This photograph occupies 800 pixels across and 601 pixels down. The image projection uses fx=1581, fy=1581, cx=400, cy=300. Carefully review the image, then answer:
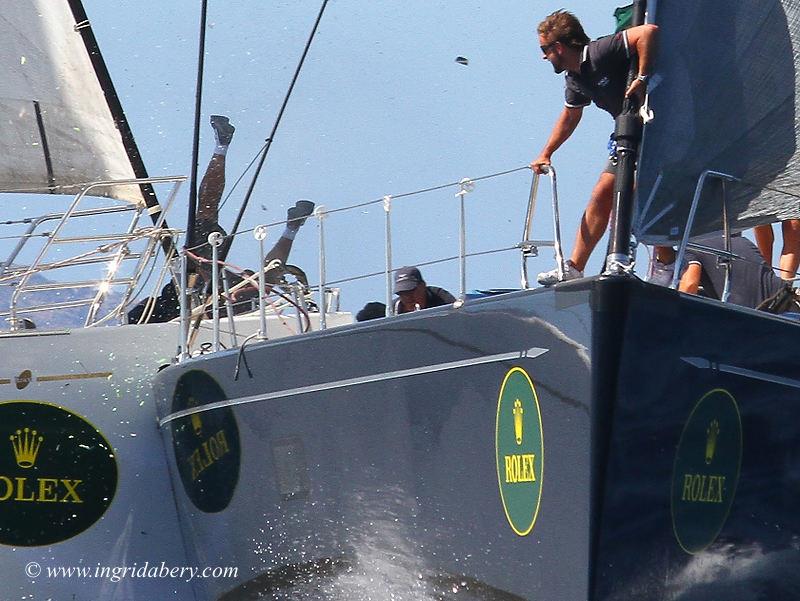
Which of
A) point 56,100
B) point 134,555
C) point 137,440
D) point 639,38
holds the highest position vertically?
point 56,100

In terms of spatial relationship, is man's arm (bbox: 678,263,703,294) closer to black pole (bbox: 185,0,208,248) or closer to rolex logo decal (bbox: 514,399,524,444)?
rolex logo decal (bbox: 514,399,524,444)

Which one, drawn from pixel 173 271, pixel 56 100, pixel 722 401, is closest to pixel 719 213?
pixel 722 401

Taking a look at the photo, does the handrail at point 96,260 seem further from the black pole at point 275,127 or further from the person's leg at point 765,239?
the person's leg at point 765,239

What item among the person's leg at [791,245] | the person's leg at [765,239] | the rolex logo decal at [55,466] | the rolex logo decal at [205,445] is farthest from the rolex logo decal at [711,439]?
the rolex logo decal at [55,466]

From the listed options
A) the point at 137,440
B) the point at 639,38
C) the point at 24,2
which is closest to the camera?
the point at 639,38

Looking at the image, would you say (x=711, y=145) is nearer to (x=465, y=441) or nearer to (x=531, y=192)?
(x=531, y=192)

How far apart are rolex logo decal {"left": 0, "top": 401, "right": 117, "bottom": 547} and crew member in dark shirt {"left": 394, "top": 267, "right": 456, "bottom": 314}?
2.65 meters

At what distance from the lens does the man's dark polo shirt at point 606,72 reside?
616 cm

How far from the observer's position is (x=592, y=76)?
6.25 metres

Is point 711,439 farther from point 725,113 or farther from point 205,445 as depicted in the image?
point 205,445

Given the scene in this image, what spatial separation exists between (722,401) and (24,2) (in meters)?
6.53

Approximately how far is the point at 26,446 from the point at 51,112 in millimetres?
2762

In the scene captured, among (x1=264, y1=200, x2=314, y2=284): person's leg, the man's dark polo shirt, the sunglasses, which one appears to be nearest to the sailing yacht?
the man's dark polo shirt

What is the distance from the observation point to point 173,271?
9461 millimetres
